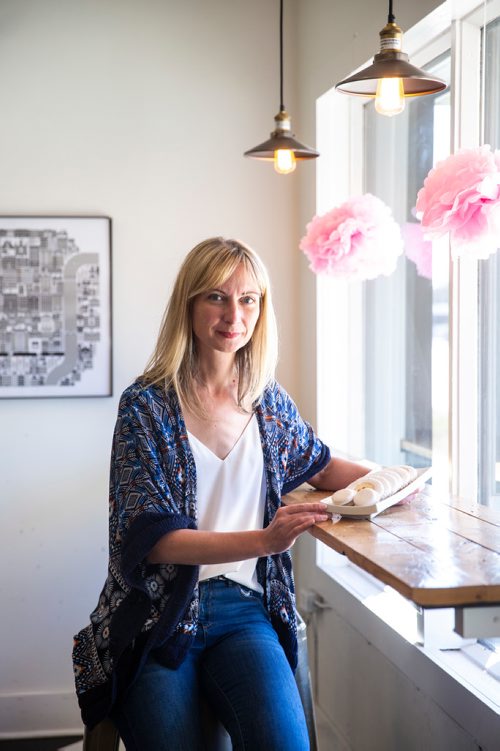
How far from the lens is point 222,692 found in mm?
1630

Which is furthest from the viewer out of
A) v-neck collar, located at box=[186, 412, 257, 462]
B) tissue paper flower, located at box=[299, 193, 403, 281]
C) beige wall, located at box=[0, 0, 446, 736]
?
beige wall, located at box=[0, 0, 446, 736]

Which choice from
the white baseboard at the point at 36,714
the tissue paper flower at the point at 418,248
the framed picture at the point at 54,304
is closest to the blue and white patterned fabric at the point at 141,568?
the tissue paper flower at the point at 418,248

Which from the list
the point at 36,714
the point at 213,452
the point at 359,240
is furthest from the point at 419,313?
the point at 36,714

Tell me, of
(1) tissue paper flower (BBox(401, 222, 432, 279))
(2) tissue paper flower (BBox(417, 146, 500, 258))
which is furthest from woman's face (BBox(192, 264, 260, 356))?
Result: (1) tissue paper flower (BBox(401, 222, 432, 279))

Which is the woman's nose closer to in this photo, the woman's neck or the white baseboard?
the woman's neck

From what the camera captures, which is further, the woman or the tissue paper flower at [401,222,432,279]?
the tissue paper flower at [401,222,432,279]

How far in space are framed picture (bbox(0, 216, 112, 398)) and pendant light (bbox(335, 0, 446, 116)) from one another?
1583 mm

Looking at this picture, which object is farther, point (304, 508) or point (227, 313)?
point (227, 313)

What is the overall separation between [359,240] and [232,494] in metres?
0.75

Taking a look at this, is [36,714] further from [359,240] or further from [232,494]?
[359,240]

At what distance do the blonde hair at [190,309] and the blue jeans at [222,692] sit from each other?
0.44 metres

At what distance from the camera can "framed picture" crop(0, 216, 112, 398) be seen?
2988 millimetres

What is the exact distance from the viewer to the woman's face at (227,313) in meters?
1.84

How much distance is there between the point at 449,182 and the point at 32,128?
1932 mm
